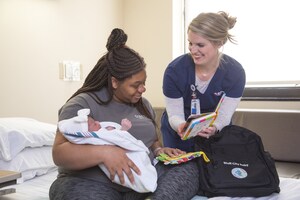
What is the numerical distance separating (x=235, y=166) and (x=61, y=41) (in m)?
1.69

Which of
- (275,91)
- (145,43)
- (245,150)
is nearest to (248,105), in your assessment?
(275,91)

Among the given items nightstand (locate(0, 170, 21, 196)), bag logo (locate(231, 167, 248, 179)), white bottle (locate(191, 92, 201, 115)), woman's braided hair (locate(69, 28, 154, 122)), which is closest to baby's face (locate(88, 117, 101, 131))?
woman's braided hair (locate(69, 28, 154, 122))

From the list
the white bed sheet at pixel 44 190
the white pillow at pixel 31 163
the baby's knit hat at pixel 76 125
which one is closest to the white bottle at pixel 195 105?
the white bed sheet at pixel 44 190

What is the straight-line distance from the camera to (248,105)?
263cm

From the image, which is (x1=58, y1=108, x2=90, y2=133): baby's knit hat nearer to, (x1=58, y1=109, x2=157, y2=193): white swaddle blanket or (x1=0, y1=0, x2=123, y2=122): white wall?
(x1=58, y1=109, x2=157, y2=193): white swaddle blanket

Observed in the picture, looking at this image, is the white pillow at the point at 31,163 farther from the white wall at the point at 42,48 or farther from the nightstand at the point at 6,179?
the white wall at the point at 42,48

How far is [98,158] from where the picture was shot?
99 centimetres

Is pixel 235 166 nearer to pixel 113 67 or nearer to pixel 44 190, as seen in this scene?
pixel 113 67

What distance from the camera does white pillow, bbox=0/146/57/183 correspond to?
1600 mm

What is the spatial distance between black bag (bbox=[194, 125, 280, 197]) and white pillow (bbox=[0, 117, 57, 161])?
0.86 m

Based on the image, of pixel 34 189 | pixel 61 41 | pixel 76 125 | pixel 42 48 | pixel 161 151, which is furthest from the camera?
pixel 61 41

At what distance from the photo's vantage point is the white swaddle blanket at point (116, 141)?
979 mm

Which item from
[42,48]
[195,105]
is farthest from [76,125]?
[42,48]

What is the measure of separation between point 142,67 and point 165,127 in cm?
52
